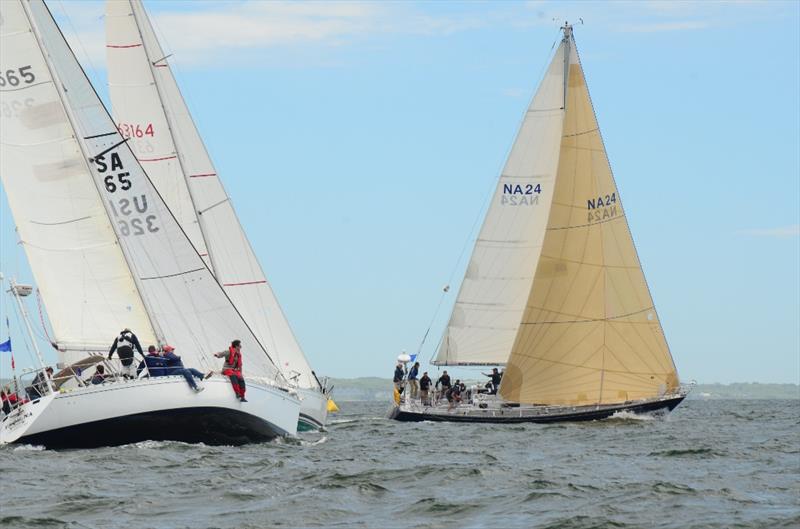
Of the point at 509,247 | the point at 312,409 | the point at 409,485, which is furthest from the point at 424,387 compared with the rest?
the point at 409,485

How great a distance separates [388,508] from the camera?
19125 millimetres

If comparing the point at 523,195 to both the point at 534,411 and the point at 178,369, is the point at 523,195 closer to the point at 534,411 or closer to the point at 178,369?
the point at 534,411

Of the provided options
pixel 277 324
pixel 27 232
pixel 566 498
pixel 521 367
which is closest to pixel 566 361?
pixel 521 367

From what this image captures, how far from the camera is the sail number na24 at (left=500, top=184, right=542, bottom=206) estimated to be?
44438 millimetres

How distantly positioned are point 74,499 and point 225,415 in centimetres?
723

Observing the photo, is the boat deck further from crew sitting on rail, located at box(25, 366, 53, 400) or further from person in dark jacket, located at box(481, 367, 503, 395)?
crew sitting on rail, located at box(25, 366, 53, 400)

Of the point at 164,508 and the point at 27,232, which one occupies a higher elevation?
the point at 27,232

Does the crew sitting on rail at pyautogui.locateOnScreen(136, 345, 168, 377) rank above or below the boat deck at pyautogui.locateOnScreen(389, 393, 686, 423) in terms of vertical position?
above

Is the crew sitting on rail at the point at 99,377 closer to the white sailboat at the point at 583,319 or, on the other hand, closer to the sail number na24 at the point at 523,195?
the white sailboat at the point at 583,319

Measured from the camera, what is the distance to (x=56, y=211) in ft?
92.2

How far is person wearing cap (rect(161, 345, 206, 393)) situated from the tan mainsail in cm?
1423

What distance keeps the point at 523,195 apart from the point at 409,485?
23.7 meters

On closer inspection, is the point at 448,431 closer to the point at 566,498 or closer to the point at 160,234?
the point at 160,234

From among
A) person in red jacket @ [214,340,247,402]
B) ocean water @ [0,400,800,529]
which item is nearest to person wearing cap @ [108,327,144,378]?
ocean water @ [0,400,800,529]
